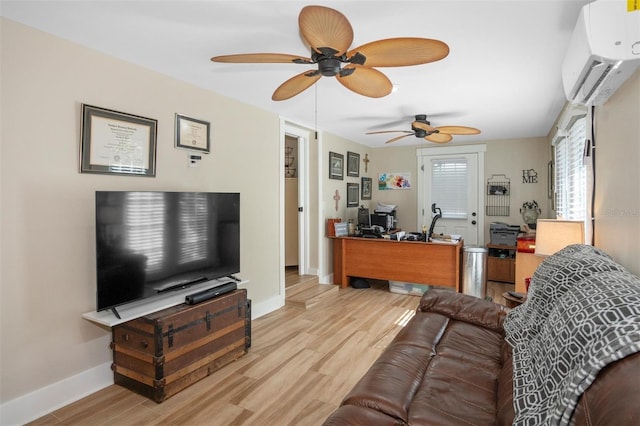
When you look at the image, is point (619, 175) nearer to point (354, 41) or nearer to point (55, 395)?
point (354, 41)

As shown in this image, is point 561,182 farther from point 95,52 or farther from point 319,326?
point 95,52

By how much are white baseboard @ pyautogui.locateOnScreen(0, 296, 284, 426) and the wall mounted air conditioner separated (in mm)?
3338

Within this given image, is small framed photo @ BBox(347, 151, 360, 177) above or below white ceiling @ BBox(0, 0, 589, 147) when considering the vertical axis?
below

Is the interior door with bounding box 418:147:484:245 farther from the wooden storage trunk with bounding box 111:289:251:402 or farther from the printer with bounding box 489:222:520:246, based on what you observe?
the wooden storage trunk with bounding box 111:289:251:402

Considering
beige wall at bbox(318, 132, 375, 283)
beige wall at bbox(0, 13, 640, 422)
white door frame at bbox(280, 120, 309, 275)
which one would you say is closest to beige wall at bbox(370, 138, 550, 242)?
beige wall at bbox(318, 132, 375, 283)

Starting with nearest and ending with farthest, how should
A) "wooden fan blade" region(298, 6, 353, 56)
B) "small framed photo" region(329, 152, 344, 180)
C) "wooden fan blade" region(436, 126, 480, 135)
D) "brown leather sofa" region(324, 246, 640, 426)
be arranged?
"brown leather sofa" region(324, 246, 640, 426) < "wooden fan blade" region(298, 6, 353, 56) < "wooden fan blade" region(436, 126, 480, 135) < "small framed photo" region(329, 152, 344, 180)

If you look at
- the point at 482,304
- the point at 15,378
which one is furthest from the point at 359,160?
the point at 15,378

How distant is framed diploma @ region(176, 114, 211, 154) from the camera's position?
2867mm

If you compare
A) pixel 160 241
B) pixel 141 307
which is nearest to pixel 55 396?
pixel 141 307

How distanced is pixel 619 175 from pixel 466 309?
1.17 meters

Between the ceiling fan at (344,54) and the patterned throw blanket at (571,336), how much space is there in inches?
46.1

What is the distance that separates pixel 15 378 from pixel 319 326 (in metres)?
2.36

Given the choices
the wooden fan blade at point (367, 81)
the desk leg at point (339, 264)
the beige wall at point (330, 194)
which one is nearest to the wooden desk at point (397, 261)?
the desk leg at point (339, 264)

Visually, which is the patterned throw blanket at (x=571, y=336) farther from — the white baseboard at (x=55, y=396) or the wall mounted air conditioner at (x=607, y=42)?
the white baseboard at (x=55, y=396)
